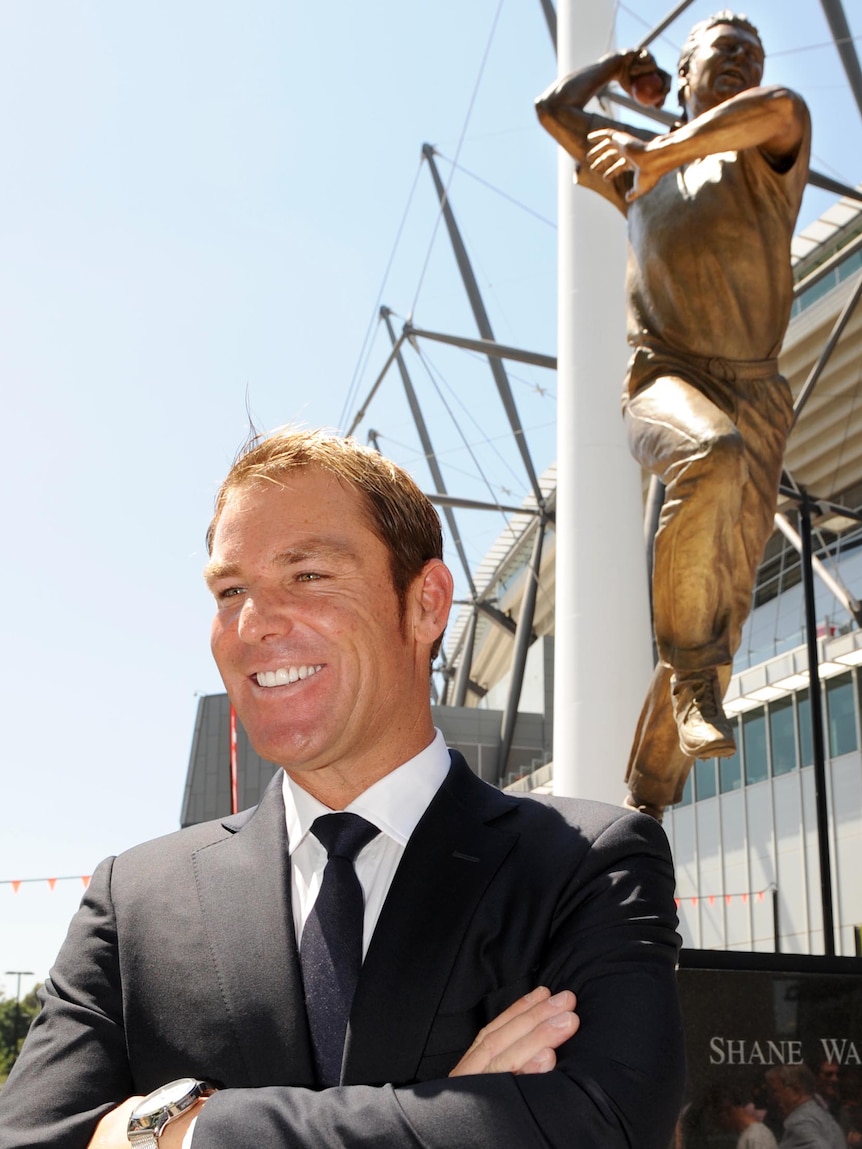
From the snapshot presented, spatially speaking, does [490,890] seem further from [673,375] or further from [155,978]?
[673,375]

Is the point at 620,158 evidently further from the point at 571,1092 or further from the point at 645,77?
the point at 571,1092

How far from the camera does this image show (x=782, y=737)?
96.0ft

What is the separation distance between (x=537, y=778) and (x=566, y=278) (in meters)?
24.5

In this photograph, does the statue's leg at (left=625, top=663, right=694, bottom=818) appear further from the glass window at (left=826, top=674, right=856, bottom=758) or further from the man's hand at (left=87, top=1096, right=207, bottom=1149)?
the glass window at (left=826, top=674, right=856, bottom=758)

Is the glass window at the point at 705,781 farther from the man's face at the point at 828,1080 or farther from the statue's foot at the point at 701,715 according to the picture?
the man's face at the point at 828,1080

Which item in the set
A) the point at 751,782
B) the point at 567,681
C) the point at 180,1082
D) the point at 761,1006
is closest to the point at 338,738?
the point at 180,1082

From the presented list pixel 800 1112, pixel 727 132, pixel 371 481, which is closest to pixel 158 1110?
pixel 371 481

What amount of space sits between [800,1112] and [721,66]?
163 inches

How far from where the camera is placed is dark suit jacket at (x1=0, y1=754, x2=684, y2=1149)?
1.98 meters

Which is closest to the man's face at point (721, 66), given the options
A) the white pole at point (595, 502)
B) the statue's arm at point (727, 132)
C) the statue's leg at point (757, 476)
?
the statue's arm at point (727, 132)

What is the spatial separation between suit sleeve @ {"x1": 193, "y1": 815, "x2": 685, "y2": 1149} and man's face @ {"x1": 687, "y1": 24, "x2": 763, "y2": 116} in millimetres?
4548

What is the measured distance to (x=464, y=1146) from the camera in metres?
1.94

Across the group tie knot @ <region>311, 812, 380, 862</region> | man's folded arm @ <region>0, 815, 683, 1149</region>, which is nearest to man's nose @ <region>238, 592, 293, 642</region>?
tie knot @ <region>311, 812, 380, 862</region>

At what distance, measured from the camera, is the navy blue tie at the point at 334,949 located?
2174 millimetres
